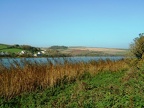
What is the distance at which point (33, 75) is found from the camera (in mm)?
11930

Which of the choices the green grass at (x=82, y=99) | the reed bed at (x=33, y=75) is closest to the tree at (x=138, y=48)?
the reed bed at (x=33, y=75)

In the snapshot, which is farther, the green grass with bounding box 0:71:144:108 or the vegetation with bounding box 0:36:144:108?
the vegetation with bounding box 0:36:144:108

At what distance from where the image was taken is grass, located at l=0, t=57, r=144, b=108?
8.48 meters

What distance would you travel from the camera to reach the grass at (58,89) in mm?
8484

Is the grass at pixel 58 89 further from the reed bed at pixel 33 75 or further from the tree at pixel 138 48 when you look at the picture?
the tree at pixel 138 48

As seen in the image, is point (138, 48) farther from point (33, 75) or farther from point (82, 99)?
point (82, 99)

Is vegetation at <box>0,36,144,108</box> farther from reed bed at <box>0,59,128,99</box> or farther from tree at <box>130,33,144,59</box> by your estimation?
tree at <box>130,33,144,59</box>

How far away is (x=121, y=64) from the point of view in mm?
22719

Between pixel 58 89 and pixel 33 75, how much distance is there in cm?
120

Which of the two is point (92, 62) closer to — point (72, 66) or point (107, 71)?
point (107, 71)

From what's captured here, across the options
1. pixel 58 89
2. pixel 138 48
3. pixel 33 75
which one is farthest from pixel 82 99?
pixel 138 48

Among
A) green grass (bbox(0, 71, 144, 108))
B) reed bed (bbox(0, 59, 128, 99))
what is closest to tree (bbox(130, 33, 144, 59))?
reed bed (bbox(0, 59, 128, 99))

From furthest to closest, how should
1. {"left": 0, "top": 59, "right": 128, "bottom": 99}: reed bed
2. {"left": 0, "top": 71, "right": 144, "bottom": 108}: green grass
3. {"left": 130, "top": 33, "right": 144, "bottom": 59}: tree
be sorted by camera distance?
{"left": 130, "top": 33, "right": 144, "bottom": 59}: tree < {"left": 0, "top": 59, "right": 128, "bottom": 99}: reed bed < {"left": 0, "top": 71, "right": 144, "bottom": 108}: green grass

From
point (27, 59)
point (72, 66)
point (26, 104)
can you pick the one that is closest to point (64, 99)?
point (26, 104)
